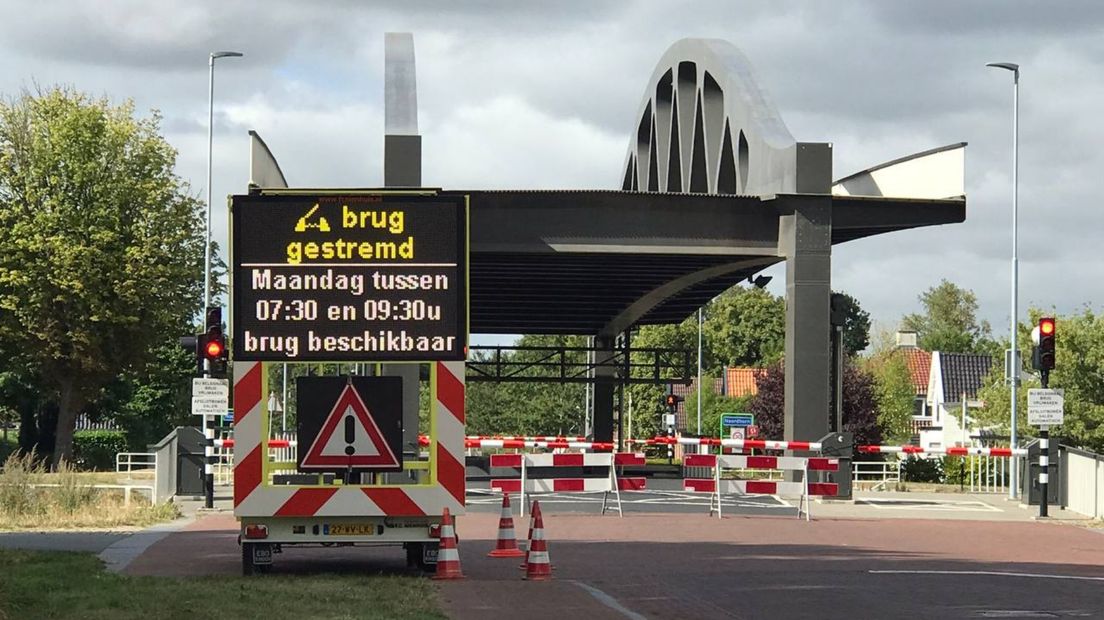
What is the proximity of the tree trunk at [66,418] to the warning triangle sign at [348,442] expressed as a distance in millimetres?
43342

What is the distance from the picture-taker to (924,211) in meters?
34.2

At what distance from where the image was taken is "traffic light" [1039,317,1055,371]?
29.5 m

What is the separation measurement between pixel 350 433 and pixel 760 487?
43.9 ft

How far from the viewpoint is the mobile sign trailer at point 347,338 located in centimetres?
1716

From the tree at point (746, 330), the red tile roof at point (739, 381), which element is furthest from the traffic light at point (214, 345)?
the tree at point (746, 330)

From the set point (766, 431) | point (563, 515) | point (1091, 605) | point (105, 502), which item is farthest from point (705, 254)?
point (766, 431)

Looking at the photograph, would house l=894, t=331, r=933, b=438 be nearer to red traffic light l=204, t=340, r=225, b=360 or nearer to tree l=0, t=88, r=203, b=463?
tree l=0, t=88, r=203, b=463

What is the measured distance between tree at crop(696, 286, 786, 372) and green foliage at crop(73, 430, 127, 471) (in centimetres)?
5371

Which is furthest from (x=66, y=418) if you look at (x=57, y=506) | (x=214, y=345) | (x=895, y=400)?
(x=895, y=400)

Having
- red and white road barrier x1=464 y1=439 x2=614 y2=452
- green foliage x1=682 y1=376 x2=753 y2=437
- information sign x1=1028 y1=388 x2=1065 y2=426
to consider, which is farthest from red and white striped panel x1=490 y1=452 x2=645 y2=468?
green foliage x1=682 y1=376 x2=753 y2=437

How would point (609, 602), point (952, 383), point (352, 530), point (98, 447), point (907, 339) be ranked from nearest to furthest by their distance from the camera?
point (609, 602)
point (352, 530)
point (98, 447)
point (952, 383)
point (907, 339)

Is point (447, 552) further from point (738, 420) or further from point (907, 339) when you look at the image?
point (907, 339)

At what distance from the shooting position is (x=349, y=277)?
57.0 feet

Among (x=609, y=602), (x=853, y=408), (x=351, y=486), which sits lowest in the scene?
(x=609, y=602)
